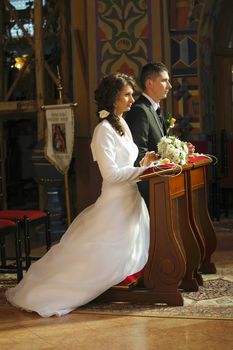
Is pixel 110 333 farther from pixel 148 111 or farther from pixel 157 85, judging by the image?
pixel 157 85

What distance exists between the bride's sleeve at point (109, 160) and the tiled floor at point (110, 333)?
34.7 inches

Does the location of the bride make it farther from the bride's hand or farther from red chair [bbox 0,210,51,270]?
red chair [bbox 0,210,51,270]

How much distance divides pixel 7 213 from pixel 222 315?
200 centimetres

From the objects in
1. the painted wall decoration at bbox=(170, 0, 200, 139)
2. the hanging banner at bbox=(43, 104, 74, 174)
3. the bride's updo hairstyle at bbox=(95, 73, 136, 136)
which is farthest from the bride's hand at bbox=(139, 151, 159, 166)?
the painted wall decoration at bbox=(170, 0, 200, 139)

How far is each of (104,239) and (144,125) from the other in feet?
2.86

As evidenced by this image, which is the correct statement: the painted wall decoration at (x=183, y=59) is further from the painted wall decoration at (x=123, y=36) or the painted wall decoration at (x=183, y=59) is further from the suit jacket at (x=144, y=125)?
the suit jacket at (x=144, y=125)

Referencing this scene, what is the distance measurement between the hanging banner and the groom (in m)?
2.30

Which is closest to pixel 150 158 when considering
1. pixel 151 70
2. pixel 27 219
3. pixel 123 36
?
pixel 151 70

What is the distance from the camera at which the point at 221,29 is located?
8.84m

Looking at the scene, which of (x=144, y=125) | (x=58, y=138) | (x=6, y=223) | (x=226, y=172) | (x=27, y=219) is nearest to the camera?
(x=144, y=125)

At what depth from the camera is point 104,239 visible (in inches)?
178

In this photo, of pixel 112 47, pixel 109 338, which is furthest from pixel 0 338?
pixel 112 47

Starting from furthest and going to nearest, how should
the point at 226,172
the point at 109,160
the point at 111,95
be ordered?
the point at 226,172, the point at 111,95, the point at 109,160

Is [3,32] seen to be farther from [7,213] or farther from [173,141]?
[173,141]
